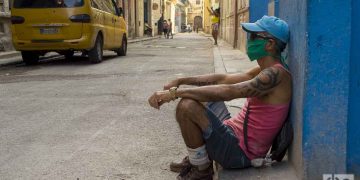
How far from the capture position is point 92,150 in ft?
14.8

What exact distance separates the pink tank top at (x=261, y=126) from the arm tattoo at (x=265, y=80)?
16 cm

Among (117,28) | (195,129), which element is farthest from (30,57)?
(195,129)

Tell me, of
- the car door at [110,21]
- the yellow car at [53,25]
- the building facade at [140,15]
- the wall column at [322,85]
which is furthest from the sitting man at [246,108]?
the building facade at [140,15]

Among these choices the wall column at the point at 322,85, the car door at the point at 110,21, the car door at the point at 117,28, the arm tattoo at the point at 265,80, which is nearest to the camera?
the wall column at the point at 322,85

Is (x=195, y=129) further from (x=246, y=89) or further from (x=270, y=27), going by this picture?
(x=270, y=27)

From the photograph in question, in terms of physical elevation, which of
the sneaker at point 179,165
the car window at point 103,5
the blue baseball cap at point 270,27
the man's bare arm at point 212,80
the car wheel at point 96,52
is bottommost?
the sneaker at point 179,165

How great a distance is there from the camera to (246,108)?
3.44 m

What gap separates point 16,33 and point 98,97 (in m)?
5.65

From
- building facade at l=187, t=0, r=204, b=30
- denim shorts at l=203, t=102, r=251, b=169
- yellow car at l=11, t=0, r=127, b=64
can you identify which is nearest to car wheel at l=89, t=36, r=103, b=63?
yellow car at l=11, t=0, r=127, b=64

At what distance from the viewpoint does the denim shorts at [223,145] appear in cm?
324

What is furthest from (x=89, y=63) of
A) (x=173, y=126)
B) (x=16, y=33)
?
(x=173, y=126)

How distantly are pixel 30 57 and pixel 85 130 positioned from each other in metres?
8.14

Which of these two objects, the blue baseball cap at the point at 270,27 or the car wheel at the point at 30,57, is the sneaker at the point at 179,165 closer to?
the blue baseball cap at the point at 270,27

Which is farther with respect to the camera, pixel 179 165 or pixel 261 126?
pixel 179 165
